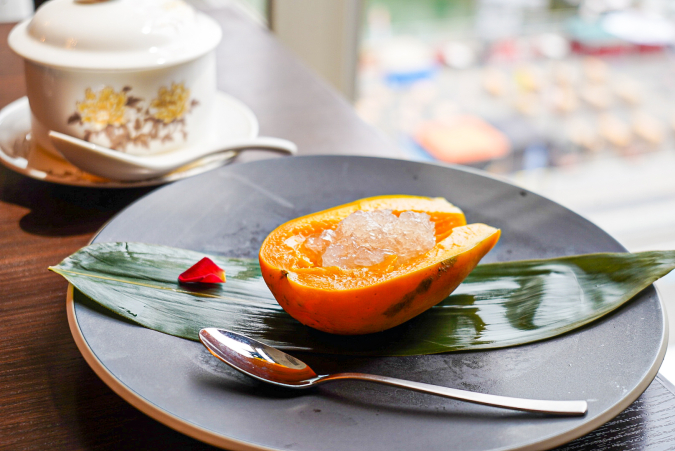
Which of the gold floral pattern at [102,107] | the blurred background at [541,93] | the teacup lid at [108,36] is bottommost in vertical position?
the blurred background at [541,93]

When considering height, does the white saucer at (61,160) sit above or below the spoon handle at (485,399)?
above

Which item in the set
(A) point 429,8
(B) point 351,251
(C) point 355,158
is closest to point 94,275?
(B) point 351,251

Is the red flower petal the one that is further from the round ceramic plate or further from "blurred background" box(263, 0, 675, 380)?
"blurred background" box(263, 0, 675, 380)

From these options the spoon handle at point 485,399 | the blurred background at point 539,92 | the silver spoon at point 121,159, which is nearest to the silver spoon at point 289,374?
the spoon handle at point 485,399

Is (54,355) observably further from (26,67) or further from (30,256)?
(26,67)

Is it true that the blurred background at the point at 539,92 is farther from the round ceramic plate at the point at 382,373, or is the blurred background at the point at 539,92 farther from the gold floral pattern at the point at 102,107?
the round ceramic plate at the point at 382,373

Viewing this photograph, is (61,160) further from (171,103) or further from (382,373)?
(382,373)

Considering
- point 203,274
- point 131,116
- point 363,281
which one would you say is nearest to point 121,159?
point 131,116

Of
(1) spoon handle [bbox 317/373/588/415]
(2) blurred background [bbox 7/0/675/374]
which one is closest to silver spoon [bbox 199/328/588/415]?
(1) spoon handle [bbox 317/373/588/415]
